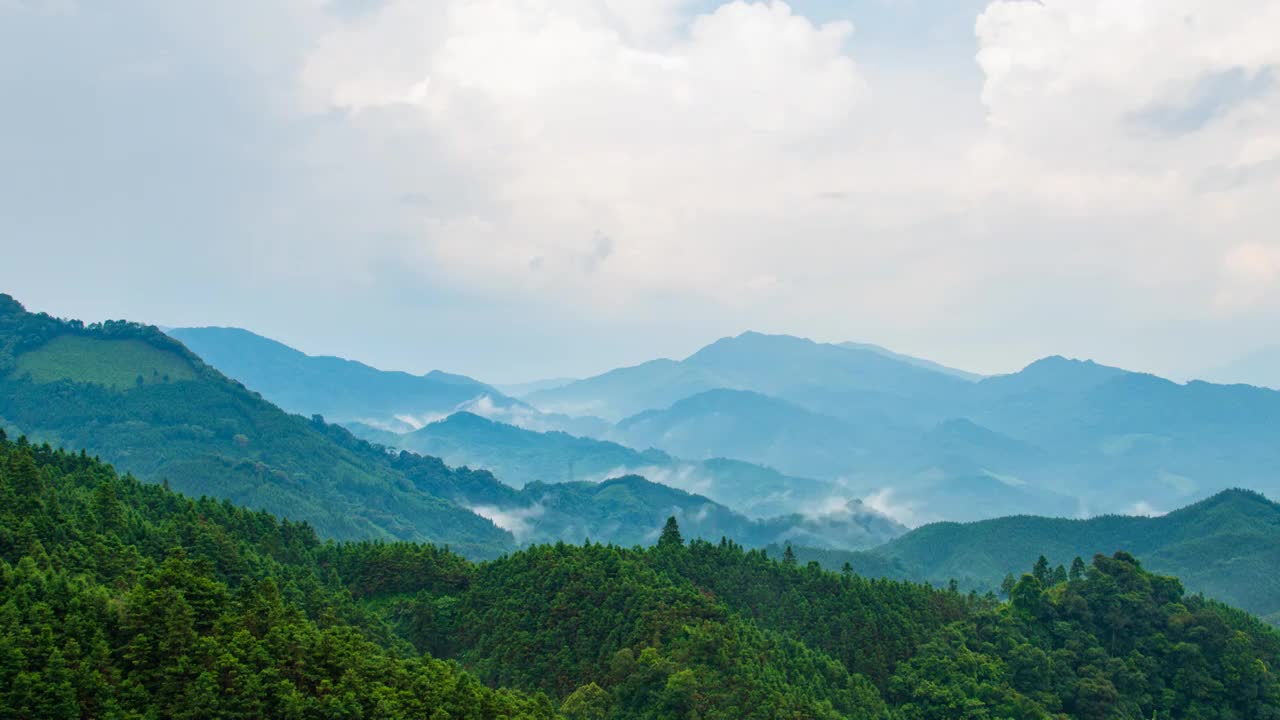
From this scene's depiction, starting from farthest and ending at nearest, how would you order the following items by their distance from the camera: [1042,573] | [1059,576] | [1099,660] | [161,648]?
[1059,576], [1042,573], [1099,660], [161,648]

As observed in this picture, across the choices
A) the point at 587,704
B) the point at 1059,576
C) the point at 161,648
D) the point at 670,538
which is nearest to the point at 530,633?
the point at 587,704

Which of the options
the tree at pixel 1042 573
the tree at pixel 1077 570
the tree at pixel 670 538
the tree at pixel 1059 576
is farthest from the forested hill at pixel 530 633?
the tree at pixel 1077 570

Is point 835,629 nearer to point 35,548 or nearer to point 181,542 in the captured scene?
point 181,542

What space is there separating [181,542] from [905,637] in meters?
82.2

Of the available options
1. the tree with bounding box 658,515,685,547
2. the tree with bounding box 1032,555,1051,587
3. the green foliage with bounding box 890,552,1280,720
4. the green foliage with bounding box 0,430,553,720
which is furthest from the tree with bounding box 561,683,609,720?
the tree with bounding box 1032,555,1051,587

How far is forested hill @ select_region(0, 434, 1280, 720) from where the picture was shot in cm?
5847

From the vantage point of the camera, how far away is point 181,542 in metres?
93.1

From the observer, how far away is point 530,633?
10312 centimetres

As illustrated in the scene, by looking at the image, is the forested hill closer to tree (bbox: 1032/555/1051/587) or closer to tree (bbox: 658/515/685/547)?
tree (bbox: 658/515/685/547)

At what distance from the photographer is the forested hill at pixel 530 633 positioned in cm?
5847

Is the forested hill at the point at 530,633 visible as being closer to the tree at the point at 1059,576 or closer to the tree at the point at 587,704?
the tree at the point at 587,704

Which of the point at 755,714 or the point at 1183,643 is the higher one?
the point at 1183,643

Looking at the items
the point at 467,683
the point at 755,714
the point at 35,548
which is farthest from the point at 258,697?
the point at 755,714

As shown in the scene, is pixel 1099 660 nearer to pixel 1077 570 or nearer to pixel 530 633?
pixel 1077 570
